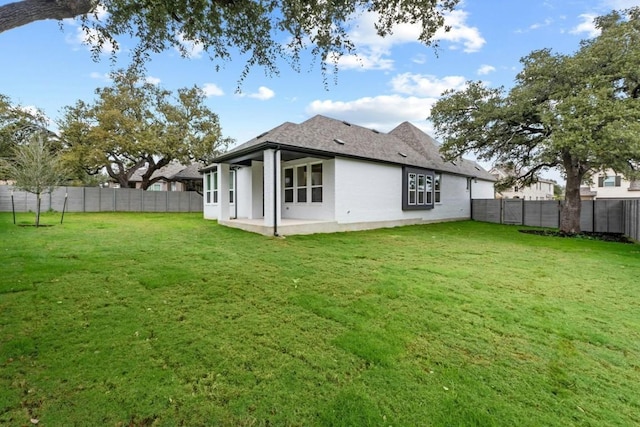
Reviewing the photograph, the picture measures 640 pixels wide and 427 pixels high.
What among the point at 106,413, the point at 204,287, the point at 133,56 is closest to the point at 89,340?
the point at 106,413

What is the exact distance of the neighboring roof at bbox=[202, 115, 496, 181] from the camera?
433 inches

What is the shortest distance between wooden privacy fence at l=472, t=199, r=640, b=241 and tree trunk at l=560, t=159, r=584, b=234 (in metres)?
1.60

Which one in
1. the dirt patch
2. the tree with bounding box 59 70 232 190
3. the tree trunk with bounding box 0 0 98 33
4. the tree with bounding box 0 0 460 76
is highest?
the tree with bounding box 59 70 232 190

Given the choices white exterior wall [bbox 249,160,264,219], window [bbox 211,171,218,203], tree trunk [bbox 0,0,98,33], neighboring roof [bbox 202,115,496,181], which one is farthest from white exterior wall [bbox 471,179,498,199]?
tree trunk [bbox 0,0,98,33]

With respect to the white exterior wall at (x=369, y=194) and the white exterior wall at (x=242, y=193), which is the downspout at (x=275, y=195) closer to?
the white exterior wall at (x=369, y=194)

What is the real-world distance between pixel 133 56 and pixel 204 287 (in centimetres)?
433

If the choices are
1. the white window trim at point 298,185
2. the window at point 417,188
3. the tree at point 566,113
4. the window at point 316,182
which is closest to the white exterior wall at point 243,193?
the white window trim at point 298,185

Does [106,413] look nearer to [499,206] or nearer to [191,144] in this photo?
[499,206]

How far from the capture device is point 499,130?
12.5 metres

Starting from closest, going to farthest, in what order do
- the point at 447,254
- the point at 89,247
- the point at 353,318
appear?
the point at 353,318 → the point at 89,247 → the point at 447,254

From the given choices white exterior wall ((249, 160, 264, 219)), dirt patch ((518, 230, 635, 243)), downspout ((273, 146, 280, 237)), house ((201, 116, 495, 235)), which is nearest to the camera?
downspout ((273, 146, 280, 237))

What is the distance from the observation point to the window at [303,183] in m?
12.3

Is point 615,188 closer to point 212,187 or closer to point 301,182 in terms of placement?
point 301,182

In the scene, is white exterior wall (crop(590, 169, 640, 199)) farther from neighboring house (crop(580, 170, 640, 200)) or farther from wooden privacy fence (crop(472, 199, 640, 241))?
wooden privacy fence (crop(472, 199, 640, 241))
